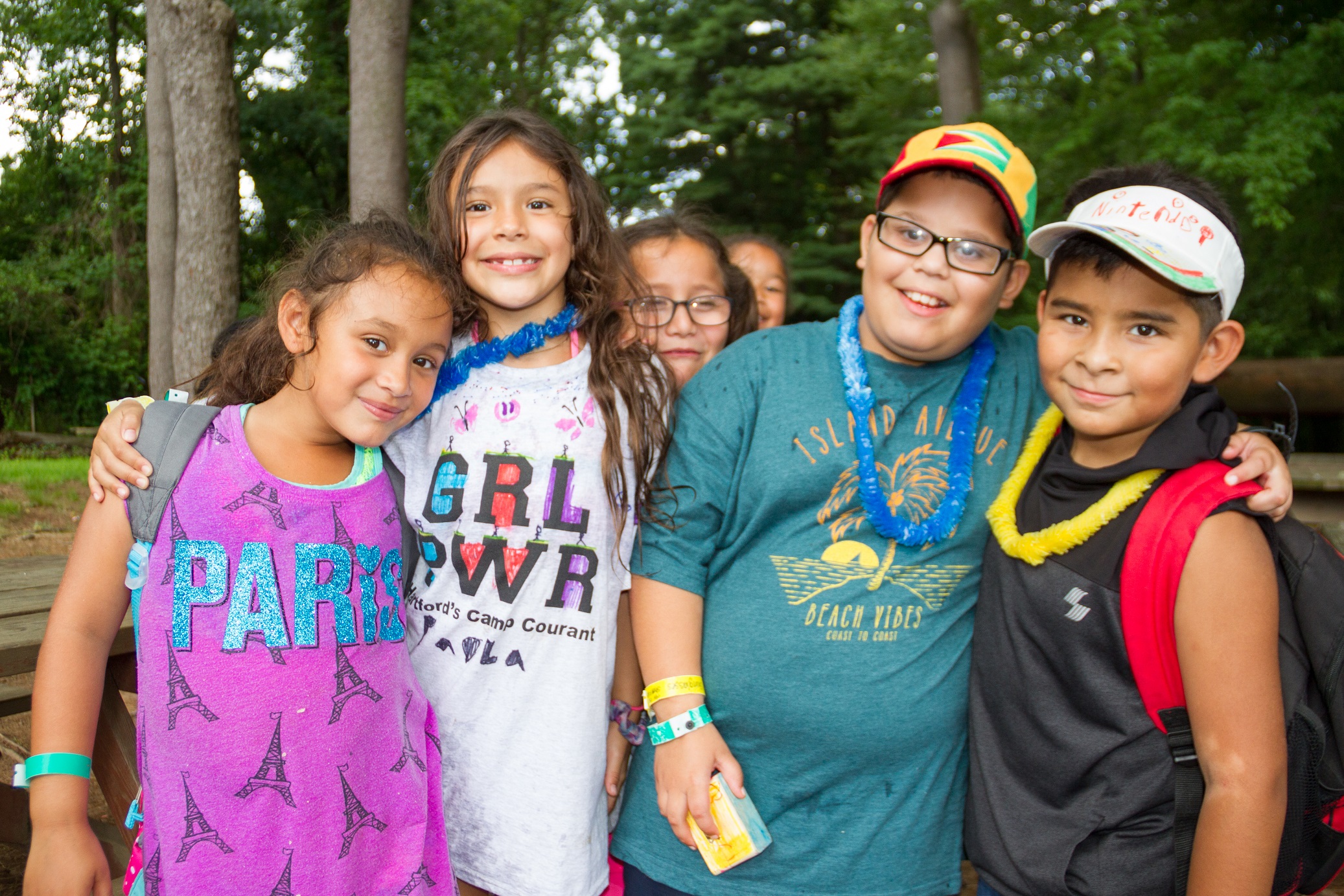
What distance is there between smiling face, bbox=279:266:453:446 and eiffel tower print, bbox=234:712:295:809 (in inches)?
24.0

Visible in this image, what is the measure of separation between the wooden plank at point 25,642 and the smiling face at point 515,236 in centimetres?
121

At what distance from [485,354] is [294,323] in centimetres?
41

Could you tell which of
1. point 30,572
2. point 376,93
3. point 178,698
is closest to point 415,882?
point 178,698

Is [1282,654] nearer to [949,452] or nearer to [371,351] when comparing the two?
[949,452]

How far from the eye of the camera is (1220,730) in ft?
5.10

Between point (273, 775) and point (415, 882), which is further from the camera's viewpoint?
point (415, 882)

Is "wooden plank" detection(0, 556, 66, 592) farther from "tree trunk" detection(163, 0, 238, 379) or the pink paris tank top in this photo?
"tree trunk" detection(163, 0, 238, 379)

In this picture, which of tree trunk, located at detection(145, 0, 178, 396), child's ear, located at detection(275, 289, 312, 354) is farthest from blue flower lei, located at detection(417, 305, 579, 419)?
tree trunk, located at detection(145, 0, 178, 396)

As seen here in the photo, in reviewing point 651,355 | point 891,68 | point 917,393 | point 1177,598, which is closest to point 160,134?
point 651,355

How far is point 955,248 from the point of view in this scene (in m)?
1.94

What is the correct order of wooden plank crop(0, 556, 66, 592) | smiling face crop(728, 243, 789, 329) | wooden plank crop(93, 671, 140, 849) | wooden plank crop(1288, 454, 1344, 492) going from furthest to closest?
wooden plank crop(1288, 454, 1344, 492) → smiling face crop(728, 243, 789, 329) → wooden plank crop(0, 556, 66, 592) → wooden plank crop(93, 671, 140, 849)

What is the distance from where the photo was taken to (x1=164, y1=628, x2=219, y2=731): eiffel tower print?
1.72 meters

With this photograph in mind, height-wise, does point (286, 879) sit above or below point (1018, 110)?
below

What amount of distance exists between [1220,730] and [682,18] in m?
16.5
